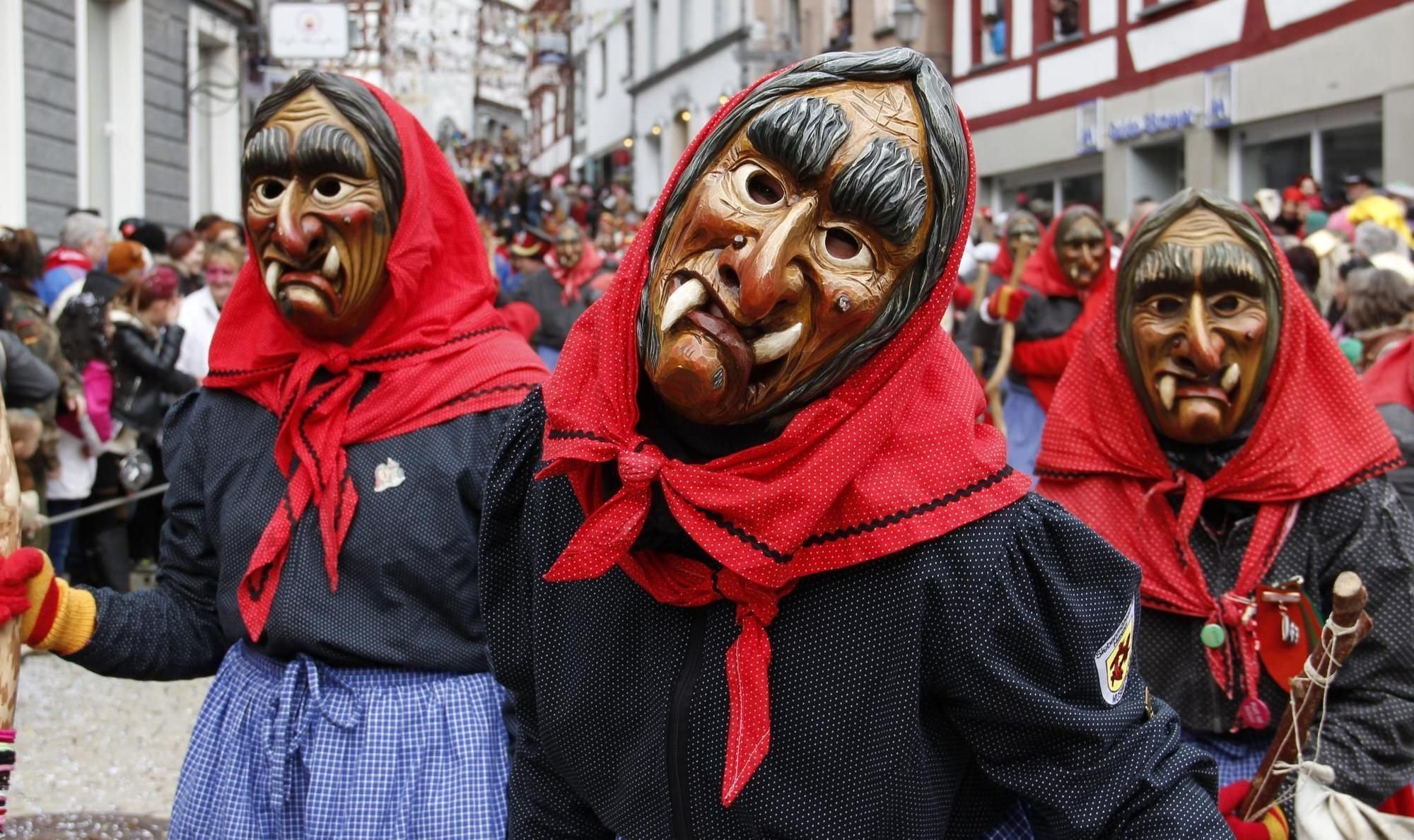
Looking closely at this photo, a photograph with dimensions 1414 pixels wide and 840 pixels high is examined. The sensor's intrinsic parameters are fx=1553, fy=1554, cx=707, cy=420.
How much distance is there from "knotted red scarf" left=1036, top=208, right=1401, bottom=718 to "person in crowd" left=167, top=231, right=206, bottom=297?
6.79 meters

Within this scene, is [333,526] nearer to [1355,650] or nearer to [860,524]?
[860,524]

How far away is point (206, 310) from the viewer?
7.42 metres

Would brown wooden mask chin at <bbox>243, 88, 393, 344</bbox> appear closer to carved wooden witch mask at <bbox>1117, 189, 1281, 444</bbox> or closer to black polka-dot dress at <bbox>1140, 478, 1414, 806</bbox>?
carved wooden witch mask at <bbox>1117, 189, 1281, 444</bbox>

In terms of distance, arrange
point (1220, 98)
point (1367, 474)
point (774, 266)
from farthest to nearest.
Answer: point (1220, 98)
point (1367, 474)
point (774, 266)

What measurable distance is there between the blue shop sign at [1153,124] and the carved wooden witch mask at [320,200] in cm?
1367

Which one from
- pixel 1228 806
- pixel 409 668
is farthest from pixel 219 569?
pixel 1228 806

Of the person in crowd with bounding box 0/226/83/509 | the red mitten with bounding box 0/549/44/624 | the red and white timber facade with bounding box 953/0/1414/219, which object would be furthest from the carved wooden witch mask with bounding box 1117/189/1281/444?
the red and white timber facade with bounding box 953/0/1414/219

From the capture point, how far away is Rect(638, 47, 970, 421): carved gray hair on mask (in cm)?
153

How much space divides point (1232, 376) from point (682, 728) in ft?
4.68

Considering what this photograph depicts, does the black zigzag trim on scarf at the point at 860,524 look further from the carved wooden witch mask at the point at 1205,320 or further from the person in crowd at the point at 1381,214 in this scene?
the person in crowd at the point at 1381,214

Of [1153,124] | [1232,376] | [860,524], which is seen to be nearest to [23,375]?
[1232,376]

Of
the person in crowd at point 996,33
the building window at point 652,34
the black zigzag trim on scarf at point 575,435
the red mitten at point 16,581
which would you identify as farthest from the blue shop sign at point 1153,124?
the building window at point 652,34

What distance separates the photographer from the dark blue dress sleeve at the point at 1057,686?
1.59 m

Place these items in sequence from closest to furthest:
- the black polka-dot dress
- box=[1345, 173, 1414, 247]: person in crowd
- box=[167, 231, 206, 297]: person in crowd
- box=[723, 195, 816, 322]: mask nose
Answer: box=[723, 195, 816, 322]: mask nose → the black polka-dot dress → box=[1345, 173, 1414, 247]: person in crowd → box=[167, 231, 206, 297]: person in crowd
